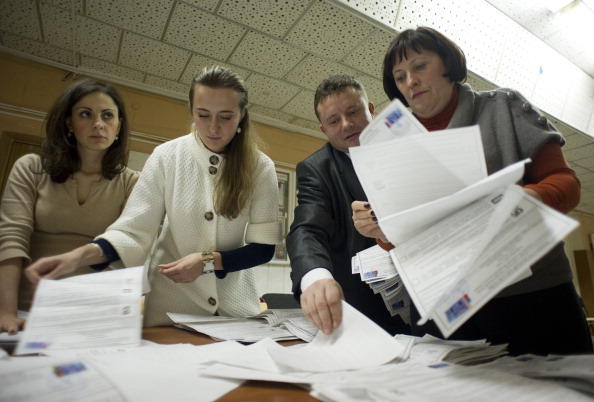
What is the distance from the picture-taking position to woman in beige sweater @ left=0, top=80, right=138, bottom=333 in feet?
2.52

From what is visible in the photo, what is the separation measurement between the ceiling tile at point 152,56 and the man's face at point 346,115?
A: 158 cm

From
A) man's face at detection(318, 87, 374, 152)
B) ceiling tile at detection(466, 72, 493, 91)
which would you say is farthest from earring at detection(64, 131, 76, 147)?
ceiling tile at detection(466, 72, 493, 91)

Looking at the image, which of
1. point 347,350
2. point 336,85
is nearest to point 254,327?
point 347,350

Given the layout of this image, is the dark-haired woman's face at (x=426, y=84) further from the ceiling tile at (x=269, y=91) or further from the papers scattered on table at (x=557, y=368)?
the ceiling tile at (x=269, y=91)

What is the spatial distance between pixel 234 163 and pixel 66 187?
51 centimetres

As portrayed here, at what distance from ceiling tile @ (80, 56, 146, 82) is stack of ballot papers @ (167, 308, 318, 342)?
2215mm

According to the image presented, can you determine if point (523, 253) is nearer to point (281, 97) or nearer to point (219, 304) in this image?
point (219, 304)

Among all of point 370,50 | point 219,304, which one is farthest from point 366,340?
point 370,50

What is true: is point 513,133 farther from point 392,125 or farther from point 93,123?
point 93,123

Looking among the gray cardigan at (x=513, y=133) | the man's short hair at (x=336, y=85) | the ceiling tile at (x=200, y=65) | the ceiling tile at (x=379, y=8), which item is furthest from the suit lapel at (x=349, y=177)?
the ceiling tile at (x=200, y=65)

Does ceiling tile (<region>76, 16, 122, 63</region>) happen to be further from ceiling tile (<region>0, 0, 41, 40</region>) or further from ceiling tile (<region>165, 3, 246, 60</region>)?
ceiling tile (<region>165, 3, 246, 60</region>)

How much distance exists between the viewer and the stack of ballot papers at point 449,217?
0.32m

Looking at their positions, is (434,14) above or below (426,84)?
above

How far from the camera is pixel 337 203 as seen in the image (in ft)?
3.13
